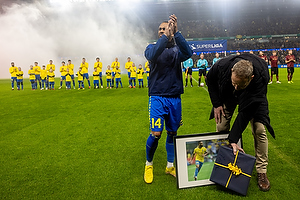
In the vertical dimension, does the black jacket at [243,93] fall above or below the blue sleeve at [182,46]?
below

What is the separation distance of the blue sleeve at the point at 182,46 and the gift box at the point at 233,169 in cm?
120

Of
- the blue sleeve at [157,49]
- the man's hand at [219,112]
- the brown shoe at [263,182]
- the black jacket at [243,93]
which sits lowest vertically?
the brown shoe at [263,182]

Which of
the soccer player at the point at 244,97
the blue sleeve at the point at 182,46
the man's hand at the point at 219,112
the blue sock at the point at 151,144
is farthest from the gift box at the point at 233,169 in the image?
the blue sleeve at the point at 182,46

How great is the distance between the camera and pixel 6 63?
2909 centimetres

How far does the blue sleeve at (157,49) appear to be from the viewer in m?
2.32

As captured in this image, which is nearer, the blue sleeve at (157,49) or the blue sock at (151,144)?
the blue sleeve at (157,49)

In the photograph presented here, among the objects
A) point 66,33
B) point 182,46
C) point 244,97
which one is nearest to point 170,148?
point 244,97

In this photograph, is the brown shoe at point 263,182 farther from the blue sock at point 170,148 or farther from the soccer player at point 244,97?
the blue sock at point 170,148

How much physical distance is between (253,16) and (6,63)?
40378mm

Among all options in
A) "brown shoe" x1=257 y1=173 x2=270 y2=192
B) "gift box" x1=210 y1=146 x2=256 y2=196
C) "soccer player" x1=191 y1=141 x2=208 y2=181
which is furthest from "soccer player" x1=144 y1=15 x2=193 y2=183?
"brown shoe" x1=257 y1=173 x2=270 y2=192

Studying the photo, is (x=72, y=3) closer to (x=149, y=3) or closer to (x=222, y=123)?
(x=149, y=3)

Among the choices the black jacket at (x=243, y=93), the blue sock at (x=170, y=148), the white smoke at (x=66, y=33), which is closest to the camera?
the black jacket at (x=243, y=93)

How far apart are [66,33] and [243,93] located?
33875 millimetres

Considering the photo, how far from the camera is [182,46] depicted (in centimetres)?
256
